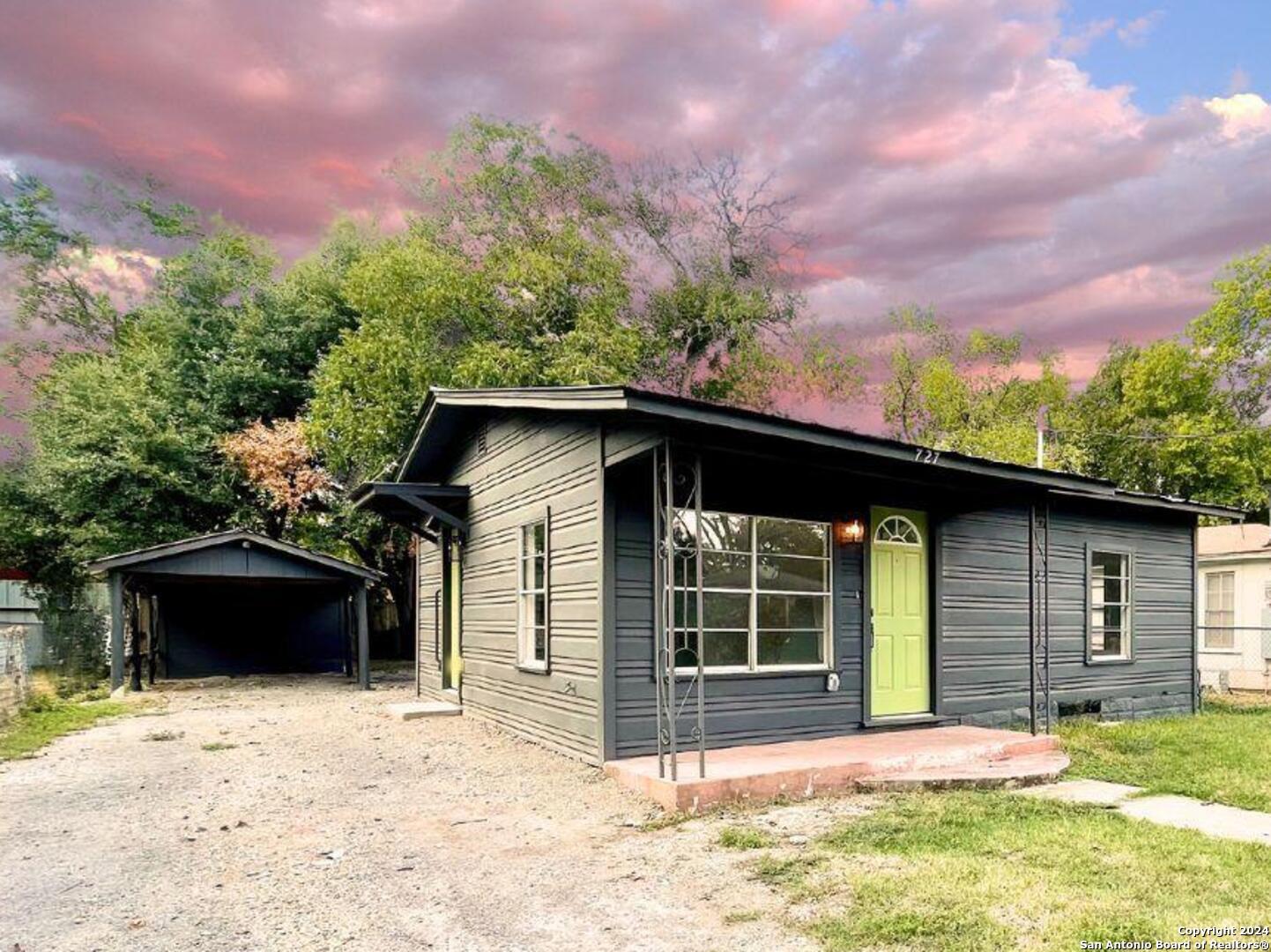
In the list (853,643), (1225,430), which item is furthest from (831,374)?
(853,643)

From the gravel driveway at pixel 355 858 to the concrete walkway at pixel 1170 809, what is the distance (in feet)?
8.96

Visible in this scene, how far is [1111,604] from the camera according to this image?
11.5 m

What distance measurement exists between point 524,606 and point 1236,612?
14595 millimetres

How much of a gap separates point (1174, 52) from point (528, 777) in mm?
11793

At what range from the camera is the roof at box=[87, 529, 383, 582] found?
14.7 m

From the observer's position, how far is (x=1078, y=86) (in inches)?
550

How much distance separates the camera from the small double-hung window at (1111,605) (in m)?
11.4

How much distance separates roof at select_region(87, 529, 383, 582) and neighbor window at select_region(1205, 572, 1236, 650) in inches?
630

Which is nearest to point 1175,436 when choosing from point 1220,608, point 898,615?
point 1220,608

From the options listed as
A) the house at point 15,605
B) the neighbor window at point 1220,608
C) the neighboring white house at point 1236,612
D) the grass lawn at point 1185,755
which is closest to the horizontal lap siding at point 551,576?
the grass lawn at point 1185,755

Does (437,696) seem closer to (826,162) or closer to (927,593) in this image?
(927,593)

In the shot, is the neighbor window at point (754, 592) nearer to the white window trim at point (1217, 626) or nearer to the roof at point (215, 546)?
the roof at point (215, 546)

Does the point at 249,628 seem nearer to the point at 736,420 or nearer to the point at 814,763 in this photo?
the point at 814,763

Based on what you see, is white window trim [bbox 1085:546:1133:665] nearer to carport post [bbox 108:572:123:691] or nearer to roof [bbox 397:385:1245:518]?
roof [bbox 397:385:1245:518]
